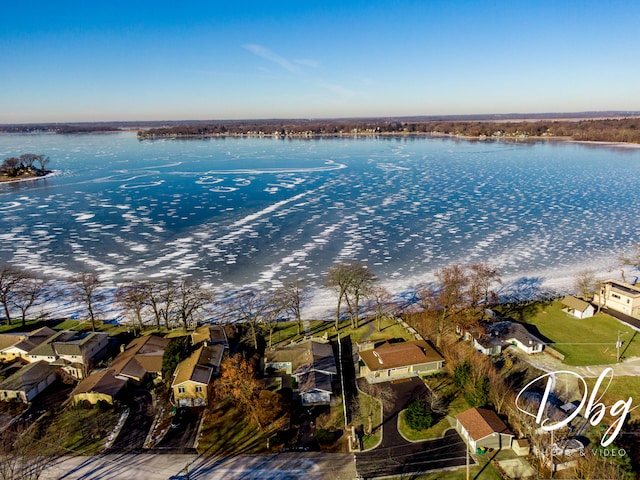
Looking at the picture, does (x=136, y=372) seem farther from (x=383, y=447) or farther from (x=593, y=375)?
(x=593, y=375)

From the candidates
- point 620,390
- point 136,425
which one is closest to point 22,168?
point 136,425

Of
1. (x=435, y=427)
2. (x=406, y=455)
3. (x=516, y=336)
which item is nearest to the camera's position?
(x=406, y=455)

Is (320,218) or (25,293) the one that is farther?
(320,218)

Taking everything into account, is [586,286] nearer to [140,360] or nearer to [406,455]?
[406,455]

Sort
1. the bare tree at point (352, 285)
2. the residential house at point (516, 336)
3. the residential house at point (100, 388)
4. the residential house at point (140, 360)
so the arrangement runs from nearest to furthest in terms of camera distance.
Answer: the residential house at point (100, 388) → the residential house at point (140, 360) → the residential house at point (516, 336) → the bare tree at point (352, 285)

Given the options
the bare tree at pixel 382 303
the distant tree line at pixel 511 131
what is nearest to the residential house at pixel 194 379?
the bare tree at pixel 382 303

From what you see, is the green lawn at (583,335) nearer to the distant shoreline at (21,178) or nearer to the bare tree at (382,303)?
the bare tree at (382,303)
